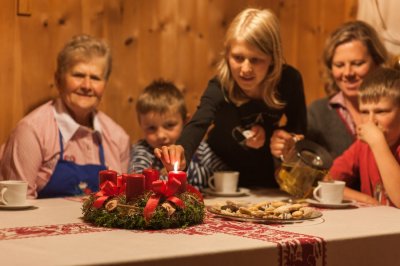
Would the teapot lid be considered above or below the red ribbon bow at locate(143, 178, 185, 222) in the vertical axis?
above

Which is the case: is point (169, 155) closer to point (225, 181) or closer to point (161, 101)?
point (225, 181)

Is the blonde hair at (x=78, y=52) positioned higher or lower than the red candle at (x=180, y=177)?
higher

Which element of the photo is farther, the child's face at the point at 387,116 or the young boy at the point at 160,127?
the young boy at the point at 160,127

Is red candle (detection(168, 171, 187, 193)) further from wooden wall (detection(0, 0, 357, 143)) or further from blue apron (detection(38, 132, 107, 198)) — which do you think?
wooden wall (detection(0, 0, 357, 143))

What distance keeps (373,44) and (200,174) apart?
99 cm

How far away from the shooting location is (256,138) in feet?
8.21

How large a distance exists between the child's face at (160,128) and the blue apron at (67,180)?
1.05 ft

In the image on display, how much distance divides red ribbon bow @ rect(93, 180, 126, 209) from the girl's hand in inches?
37.7

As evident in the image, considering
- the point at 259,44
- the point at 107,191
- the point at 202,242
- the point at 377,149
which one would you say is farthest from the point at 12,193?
the point at 377,149

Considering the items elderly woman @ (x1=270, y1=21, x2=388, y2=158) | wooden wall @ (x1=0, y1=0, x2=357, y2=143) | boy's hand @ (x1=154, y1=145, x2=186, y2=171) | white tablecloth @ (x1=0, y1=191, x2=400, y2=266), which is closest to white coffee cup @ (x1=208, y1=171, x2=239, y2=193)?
boy's hand @ (x1=154, y1=145, x2=186, y2=171)

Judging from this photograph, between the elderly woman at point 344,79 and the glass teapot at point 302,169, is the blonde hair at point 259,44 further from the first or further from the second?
the elderly woman at point 344,79

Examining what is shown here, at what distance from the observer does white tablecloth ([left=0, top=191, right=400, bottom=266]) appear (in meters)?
1.25

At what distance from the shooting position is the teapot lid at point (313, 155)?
2.09 m

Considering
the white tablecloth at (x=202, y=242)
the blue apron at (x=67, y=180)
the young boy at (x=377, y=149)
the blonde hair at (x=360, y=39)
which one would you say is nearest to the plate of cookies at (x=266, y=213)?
the white tablecloth at (x=202, y=242)
